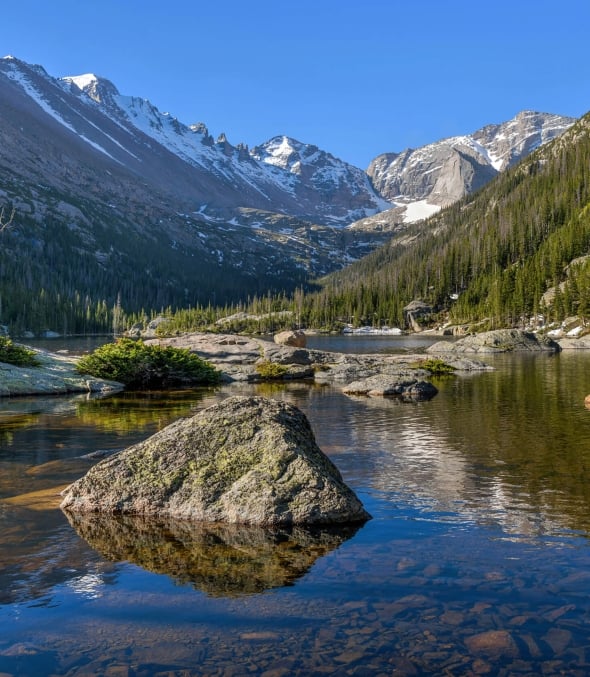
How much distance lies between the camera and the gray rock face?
89625 millimetres

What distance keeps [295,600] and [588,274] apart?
150 metres

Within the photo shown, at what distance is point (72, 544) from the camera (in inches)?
443

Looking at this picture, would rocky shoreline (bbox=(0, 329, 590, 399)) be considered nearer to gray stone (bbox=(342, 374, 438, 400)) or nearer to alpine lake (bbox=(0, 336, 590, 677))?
gray stone (bbox=(342, 374, 438, 400))

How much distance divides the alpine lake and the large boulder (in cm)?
48

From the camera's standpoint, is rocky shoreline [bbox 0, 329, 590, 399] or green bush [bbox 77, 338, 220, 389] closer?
rocky shoreline [bbox 0, 329, 590, 399]

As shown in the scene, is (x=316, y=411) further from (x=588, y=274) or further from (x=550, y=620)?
(x=588, y=274)

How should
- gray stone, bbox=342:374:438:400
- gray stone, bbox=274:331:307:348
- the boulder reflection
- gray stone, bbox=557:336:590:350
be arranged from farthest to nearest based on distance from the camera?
gray stone, bbox=557:336:590:350 < gray stone, bbox=274:331:307:348 < gray stone, bbox=342:374:438:400 < the boulder reflection

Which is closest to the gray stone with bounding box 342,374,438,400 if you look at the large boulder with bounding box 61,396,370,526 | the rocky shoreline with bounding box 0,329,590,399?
the rocky shoreline with bounding box 0,329,590,399

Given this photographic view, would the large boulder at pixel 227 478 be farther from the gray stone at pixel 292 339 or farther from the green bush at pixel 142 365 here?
the gray stone at pixel 292 339

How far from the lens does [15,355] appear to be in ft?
127

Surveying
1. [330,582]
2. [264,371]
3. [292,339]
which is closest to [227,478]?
[330,582]

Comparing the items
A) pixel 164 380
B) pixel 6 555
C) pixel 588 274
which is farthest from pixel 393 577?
pixel 588 274

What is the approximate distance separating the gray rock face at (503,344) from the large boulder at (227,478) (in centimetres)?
7637

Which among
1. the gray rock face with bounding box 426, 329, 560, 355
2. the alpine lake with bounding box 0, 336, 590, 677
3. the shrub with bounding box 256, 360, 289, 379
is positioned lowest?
the alpine lake with bounding box 0, 336, 590, 677
